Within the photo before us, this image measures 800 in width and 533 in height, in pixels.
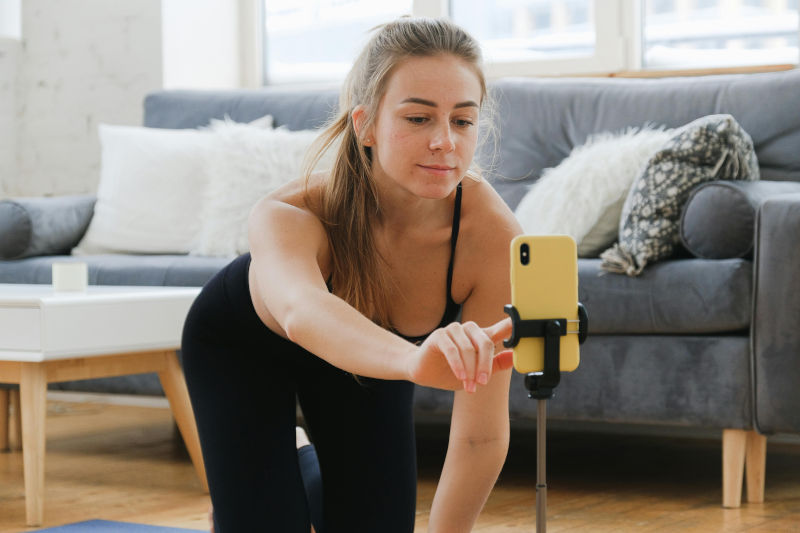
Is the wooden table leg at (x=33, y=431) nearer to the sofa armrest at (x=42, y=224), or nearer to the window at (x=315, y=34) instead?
the sofa armrest at (x=42, y=224)

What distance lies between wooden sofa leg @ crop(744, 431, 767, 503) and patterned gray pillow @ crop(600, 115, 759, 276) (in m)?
0.42

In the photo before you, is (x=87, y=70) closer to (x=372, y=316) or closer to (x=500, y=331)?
(x=372, y=316)

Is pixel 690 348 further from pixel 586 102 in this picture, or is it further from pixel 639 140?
pixel 586 102

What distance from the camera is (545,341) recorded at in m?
→ 0.78

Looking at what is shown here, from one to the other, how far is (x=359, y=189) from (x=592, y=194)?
53.9 inches

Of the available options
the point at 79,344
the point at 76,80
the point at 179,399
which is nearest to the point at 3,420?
the point at 179,399

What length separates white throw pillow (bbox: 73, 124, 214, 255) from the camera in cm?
330

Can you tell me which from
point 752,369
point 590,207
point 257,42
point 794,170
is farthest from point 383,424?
point 257,42

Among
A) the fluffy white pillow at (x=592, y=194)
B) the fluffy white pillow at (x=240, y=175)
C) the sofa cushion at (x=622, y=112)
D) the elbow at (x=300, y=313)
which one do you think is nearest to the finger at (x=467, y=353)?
the elbow at (x=300, y=313)

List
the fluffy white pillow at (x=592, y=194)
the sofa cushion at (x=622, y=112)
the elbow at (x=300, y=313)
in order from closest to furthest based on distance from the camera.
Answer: the elbow at (x=300, y=313), the fluffy white pillow at (x=592, y=194), the sofa cushion at (x=622, y=112)

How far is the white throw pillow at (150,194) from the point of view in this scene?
130 inches

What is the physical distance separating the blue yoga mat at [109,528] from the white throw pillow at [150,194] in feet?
4.23

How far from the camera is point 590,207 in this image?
257cm

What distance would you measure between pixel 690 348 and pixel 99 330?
119 cm
